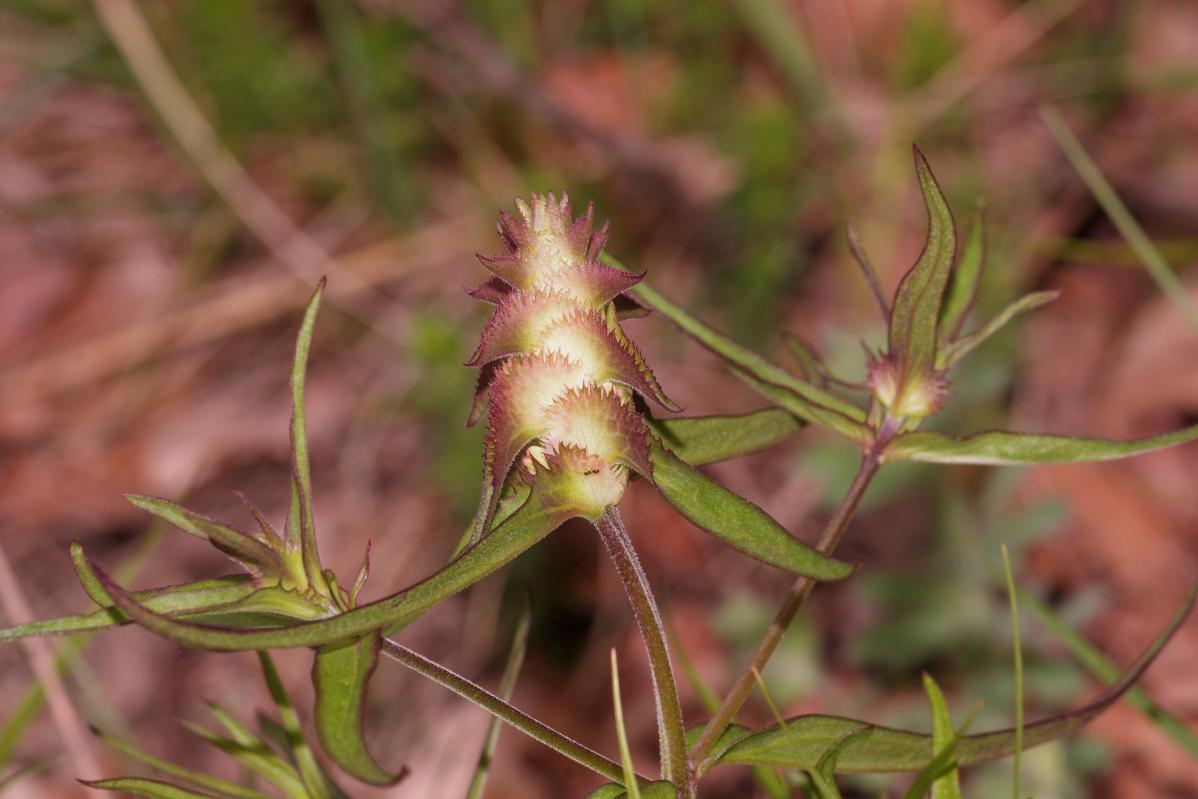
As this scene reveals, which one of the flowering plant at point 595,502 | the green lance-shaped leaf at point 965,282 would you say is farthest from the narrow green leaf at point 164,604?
the green lance-shaped leaf at point 965,282

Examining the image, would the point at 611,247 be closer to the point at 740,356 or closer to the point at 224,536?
the point at 740,356

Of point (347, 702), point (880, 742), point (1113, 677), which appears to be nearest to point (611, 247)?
point (1113, 677)

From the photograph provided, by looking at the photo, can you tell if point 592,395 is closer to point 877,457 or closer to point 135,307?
point 877,457

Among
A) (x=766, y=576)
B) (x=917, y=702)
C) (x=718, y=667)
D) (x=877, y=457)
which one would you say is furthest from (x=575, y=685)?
(x=877, y=457)

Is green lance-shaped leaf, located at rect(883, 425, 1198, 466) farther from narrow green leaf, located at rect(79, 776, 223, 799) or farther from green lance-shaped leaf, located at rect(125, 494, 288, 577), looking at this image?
narrow green leaf, located at rect(79, 776, 223, 799)

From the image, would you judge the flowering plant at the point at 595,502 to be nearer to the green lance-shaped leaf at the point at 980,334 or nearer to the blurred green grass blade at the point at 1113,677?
the green lance-shaped leaf at the point at 980,334
